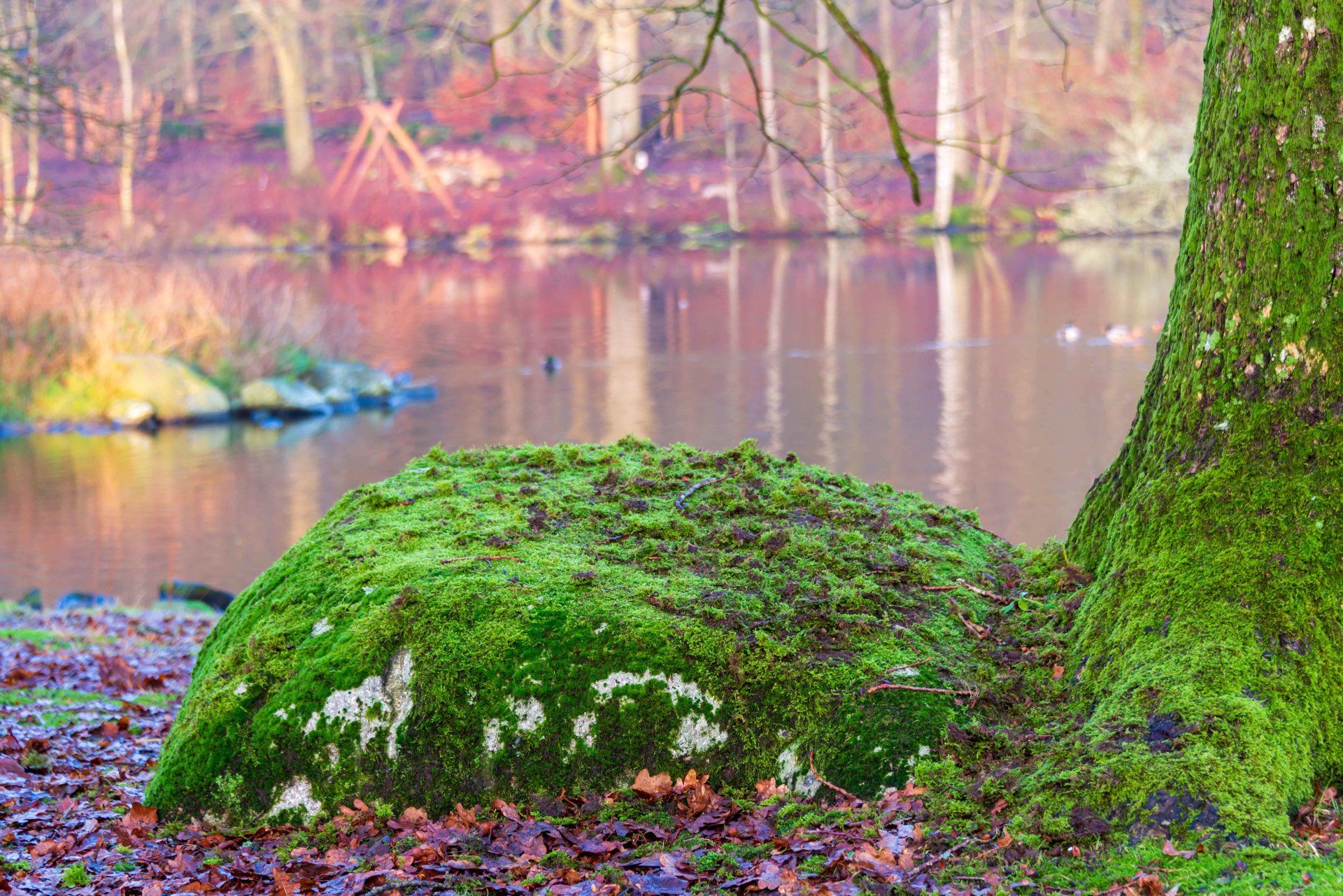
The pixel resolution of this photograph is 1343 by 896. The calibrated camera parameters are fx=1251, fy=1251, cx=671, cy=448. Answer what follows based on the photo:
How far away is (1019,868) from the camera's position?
10.0 ft

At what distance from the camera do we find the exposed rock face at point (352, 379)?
23016 mm

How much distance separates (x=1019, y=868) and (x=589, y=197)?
5011cm

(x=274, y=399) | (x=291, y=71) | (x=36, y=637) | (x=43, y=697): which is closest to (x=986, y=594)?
(x=43, y=697)

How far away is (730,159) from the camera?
50500 mm

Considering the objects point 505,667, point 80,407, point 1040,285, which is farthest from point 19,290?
point 1040,285

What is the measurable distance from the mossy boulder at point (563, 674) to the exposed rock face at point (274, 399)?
18.3m

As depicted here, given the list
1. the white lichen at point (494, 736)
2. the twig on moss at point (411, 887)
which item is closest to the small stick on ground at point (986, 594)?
the white lichen at point (494, 736)

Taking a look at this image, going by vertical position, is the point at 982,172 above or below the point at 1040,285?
above

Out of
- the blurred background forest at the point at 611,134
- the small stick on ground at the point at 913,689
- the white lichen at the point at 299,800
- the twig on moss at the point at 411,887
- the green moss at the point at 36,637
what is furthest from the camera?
the blurred background forest at the point at 611,134

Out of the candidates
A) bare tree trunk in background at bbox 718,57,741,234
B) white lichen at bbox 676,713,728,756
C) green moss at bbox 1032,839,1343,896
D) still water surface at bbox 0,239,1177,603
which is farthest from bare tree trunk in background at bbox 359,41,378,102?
green moss at bbox 1032,839,1343,896

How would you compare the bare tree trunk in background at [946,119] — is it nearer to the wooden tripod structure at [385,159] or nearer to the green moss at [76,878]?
the wooden tripod structure at [385,159]

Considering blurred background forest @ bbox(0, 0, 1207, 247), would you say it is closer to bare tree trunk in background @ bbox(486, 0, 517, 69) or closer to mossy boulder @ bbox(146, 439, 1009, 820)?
bare tree trunk in background @ bbox(486, 0, 517, 69)

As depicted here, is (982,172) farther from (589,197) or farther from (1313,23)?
(1313,23)

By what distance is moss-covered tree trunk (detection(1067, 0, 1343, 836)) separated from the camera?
10.6ft
